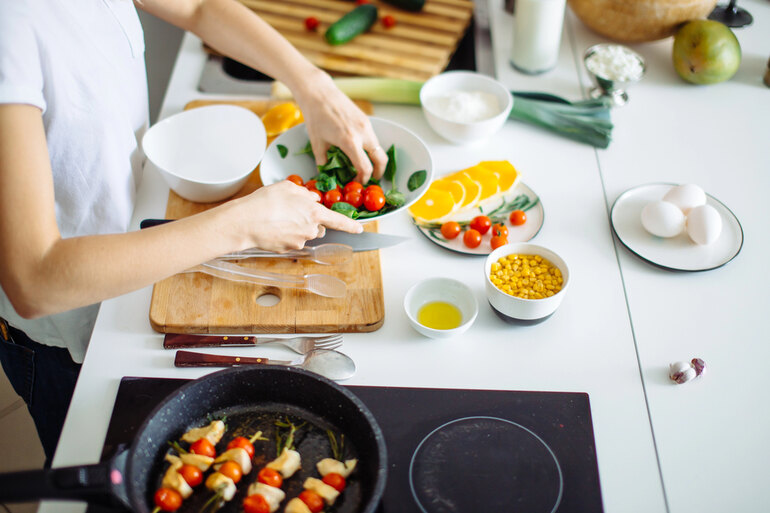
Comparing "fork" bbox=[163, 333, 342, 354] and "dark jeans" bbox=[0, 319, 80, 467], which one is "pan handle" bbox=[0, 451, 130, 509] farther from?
"dark jeans" bbox=[0, 319, 80, 467]

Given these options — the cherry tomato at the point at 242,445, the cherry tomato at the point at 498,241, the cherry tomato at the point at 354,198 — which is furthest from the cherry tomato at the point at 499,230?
the cherry tomato at the point at 242,445

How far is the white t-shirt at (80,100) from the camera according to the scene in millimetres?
952

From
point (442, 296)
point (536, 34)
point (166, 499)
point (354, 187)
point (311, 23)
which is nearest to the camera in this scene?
point (166, 499)

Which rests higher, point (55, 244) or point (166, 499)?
point (55, 244)

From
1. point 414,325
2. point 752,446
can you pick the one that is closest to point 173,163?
point 414,325

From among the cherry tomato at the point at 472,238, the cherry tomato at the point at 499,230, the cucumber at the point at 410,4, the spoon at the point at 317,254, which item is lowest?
the spoon at the point at 317,254

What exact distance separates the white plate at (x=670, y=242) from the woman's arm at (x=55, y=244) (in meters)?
0.76

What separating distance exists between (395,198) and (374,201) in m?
0.04

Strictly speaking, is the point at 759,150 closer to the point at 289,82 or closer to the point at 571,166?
the point at 571,166

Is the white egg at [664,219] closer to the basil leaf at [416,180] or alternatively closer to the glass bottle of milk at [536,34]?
the basil leaf at [416,180]

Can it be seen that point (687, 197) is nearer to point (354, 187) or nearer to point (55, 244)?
point (354, 187)

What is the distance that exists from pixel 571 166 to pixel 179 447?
1.01 m

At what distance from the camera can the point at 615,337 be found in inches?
44.1

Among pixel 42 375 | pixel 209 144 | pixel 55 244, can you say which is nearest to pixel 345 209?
pixel 209 144
